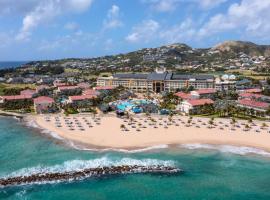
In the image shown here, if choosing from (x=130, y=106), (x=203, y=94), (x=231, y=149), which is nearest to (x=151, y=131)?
(x=231, y=149)

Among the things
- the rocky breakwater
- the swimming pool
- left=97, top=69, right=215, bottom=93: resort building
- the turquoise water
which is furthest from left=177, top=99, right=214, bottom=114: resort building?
the rocky breakwater

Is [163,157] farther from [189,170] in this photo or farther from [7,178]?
[7,178]

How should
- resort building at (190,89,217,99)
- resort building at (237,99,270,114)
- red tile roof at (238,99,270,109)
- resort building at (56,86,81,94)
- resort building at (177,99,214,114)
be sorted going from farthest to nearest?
1. resort building at (56,86,81,94)
2. resort building at (190,89,217,99)
3. resort building at (177,99,214,114)
4. red tile roof at (238,99,270,109)
5. resort building at (237,99,270,114)

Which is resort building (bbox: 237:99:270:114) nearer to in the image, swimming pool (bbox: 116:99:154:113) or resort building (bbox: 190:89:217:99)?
resort building (bbox: 190:89:217:99)

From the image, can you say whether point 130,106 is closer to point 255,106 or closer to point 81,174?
point 255,106

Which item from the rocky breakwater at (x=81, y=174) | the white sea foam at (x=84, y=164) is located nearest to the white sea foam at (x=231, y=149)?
the white sea foam at (x=84, y=164)

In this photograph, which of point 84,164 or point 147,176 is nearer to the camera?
point 147,176

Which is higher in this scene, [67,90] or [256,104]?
[67,90]
